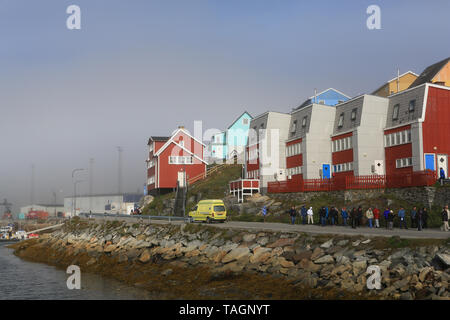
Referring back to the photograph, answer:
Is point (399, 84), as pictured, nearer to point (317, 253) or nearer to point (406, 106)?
point (406, 106)

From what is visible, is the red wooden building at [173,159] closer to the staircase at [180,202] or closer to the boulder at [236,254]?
the staircase at [180,202]

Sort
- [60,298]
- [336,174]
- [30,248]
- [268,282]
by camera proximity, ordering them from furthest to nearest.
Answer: [30,248]
[336,174]
[60,298]
[268,282]

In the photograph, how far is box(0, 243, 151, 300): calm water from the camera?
26547 mm

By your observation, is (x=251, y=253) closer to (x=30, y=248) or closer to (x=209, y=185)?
(x=209, y=185)

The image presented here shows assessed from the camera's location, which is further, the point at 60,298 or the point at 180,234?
the point at 180,234

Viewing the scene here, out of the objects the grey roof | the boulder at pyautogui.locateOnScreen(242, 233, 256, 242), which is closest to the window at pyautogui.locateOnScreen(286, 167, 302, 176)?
the grey roof

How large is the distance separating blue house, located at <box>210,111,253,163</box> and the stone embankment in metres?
50.1

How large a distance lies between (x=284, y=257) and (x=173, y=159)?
153 feet

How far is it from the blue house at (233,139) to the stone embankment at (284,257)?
5012 centimetres

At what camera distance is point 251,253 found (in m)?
27.0

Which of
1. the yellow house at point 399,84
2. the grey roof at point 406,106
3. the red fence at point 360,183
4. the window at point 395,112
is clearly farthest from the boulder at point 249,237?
the yellow house at point 399,84

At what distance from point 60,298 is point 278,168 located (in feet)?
110
